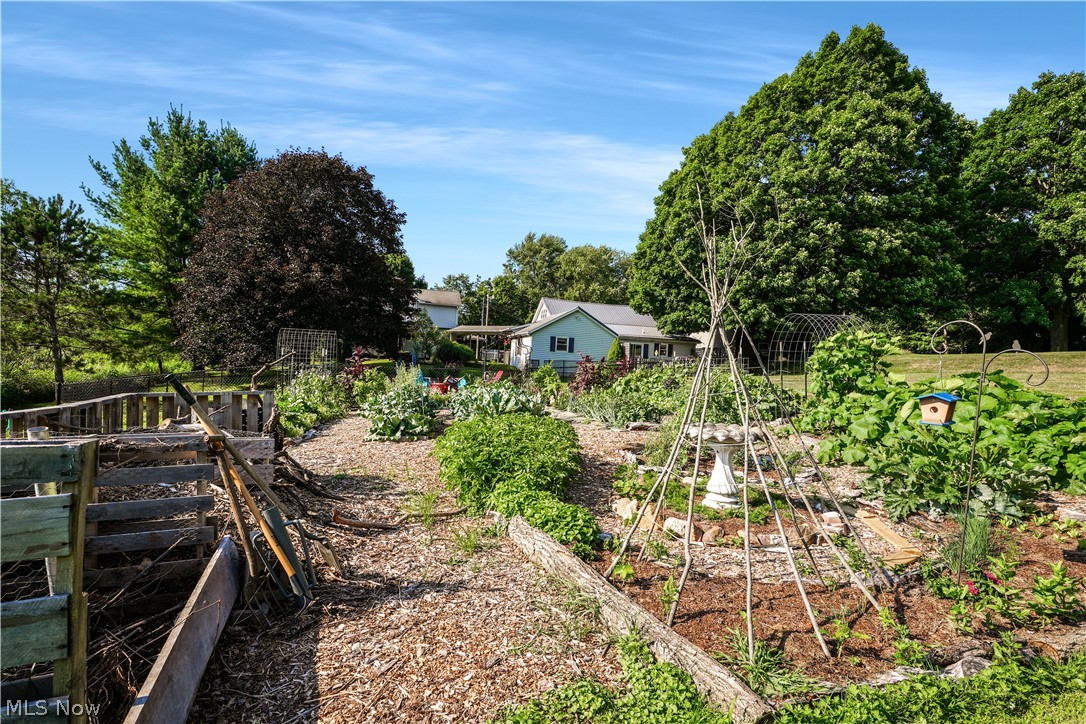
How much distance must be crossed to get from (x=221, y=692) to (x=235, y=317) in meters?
20.1

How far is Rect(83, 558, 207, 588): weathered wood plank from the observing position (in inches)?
118

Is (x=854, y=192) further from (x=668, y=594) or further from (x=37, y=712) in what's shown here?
(x=37, y=712)

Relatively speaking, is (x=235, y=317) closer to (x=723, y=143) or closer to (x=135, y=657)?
(x=135, y=657)

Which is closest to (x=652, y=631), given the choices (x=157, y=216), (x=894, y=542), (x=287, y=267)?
(x=894, y=542)

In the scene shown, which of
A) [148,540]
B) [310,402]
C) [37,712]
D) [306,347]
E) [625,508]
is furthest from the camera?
[306,347]

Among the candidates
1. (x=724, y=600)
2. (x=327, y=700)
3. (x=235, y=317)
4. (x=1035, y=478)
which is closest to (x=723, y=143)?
(x=235, y=317)

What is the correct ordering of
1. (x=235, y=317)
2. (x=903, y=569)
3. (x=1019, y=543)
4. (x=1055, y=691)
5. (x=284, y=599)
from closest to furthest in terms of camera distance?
(x=1055, y=691) → (x=284, y=599) → (x=903, y=569) → (x=1019, y=543) → (x=235, y=317)

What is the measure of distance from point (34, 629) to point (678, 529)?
4.28m

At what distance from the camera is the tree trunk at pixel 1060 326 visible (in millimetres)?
22922

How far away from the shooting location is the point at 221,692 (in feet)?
8.53

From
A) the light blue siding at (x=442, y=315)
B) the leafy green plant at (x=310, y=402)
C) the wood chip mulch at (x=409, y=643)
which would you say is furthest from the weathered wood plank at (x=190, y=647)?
the light blue siding at (x=442, y=315)

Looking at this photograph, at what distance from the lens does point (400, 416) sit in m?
8.91

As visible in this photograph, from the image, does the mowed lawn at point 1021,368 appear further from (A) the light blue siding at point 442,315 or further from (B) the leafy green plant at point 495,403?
(A) the light blue siding at point 442,315

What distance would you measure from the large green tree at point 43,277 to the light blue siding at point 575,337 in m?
21.3
